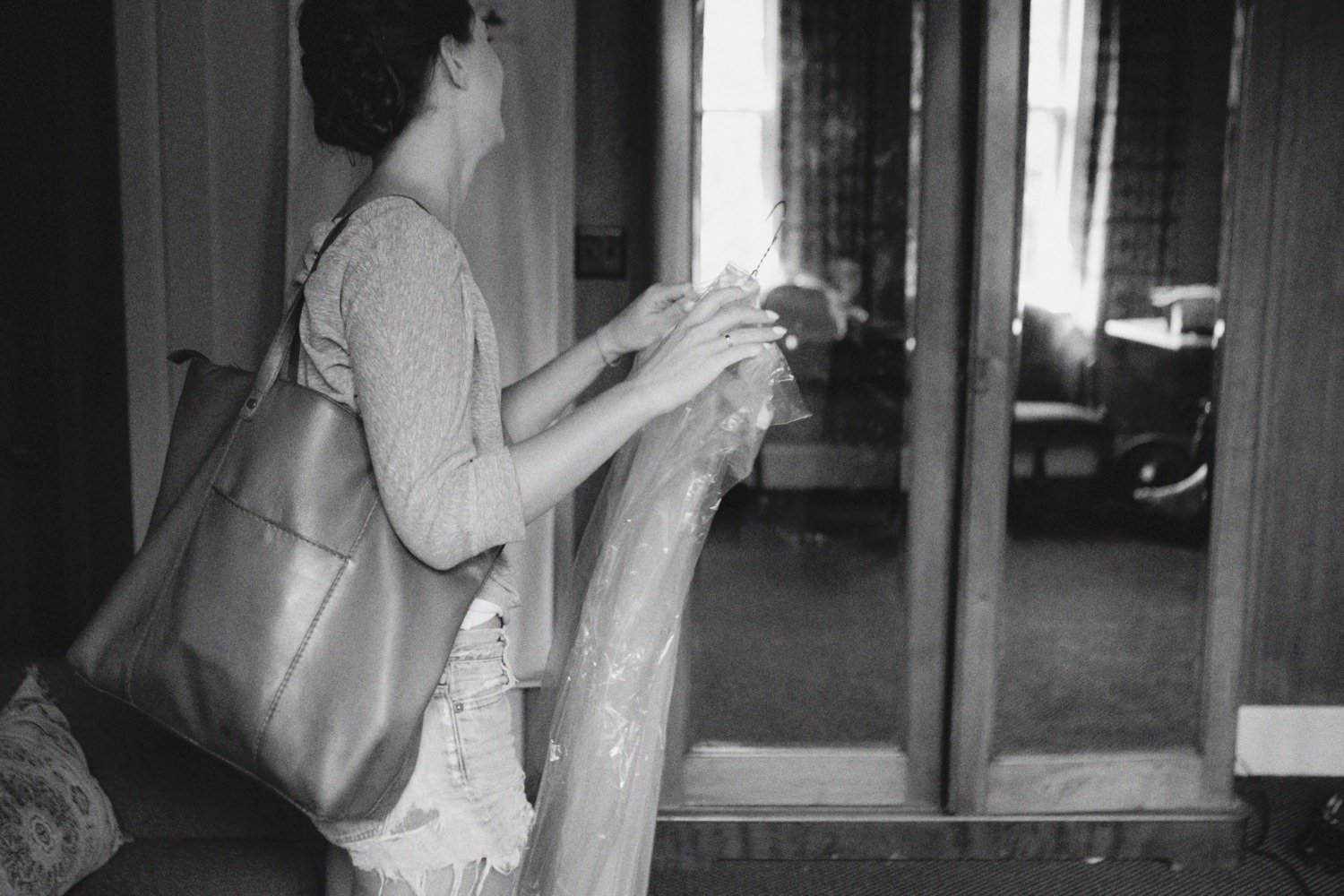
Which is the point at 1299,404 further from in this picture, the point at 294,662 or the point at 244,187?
the point at 294,662

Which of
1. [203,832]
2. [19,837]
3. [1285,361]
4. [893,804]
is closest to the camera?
[19,837]

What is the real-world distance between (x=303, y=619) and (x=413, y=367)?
0.69 feet

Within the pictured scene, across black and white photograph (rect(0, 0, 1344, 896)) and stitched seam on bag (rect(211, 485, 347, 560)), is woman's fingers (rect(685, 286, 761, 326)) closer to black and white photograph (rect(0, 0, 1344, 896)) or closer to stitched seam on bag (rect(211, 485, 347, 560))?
stitched seam on bag (rect(211, 485, 347, 560))

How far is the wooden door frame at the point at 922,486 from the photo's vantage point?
2.25 meters

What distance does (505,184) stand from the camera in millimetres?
2328

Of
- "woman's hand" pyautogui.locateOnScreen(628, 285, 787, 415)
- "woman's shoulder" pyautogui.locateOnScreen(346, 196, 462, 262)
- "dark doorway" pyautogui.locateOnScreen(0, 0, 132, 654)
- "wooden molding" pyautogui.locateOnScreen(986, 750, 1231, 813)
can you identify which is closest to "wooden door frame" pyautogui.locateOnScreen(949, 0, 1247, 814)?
"wooden molding" pyautogui.locateOnScreen(986, 750, 1231, 813)

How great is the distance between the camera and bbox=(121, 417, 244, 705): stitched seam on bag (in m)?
0.95

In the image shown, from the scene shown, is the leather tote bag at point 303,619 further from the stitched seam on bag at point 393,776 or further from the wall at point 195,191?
the wall at point 195,191

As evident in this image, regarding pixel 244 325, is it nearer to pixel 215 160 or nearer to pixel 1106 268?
pixel 215 160

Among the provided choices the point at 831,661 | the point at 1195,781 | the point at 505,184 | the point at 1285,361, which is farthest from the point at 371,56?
the point at 1285,361

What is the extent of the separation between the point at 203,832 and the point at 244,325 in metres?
1.09

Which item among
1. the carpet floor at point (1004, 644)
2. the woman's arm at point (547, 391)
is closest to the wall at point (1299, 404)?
the carpet floor at point (1004, 644)

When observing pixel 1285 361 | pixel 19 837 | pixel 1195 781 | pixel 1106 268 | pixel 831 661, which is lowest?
pixel 1195 781

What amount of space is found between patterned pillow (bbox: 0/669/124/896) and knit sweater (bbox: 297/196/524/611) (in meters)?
0.70
